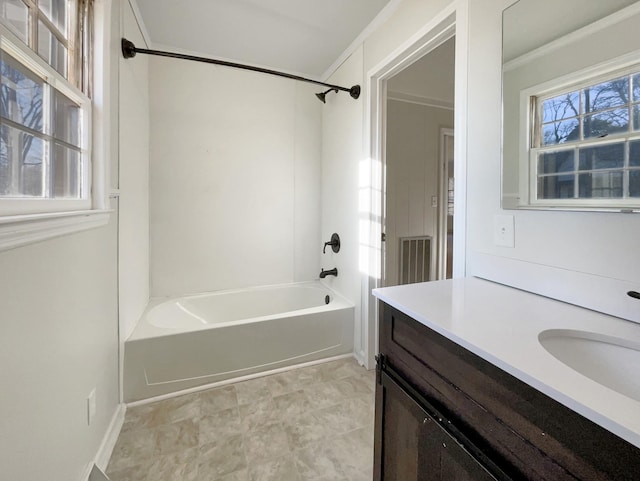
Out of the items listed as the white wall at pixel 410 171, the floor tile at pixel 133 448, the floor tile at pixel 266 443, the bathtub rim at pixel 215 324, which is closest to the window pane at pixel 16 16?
the bathtub rim at pixel 215 324

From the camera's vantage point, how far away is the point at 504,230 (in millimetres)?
1127

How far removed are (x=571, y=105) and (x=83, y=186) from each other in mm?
1912

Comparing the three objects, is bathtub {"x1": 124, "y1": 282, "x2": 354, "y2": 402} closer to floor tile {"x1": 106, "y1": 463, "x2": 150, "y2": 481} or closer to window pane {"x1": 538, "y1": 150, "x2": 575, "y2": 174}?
floor tile {"x1": 106, "y1": 463, "x2": 150, "y2": 481}

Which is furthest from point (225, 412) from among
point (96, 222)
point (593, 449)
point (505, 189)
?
point (505, 189)

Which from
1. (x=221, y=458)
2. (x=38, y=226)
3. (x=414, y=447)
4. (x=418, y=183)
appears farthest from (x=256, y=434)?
(x=418, y=183)

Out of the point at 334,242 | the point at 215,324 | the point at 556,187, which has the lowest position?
the point at 215,324

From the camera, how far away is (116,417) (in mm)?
1540

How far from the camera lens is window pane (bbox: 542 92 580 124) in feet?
3.04

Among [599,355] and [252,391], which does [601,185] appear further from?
[252,391]

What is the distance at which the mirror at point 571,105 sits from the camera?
0.80 meters

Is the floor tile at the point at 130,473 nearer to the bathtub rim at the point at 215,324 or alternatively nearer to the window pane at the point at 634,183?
the bathtub rim at the point at 215,324

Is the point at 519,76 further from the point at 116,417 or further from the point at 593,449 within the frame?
the point at 116,417

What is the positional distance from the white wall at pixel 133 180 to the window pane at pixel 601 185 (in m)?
2.12

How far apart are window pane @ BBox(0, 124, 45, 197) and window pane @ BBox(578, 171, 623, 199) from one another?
1724 mm
